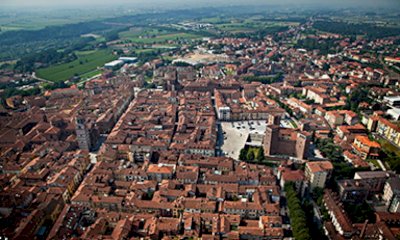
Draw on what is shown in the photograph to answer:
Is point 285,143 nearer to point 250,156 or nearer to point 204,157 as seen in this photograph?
point 250,156

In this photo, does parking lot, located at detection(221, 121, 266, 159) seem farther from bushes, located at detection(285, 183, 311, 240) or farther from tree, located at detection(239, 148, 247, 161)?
bushes, located at detection(285, 183, 311, 240)

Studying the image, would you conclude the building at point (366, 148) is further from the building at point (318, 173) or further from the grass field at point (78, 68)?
the grass field at point (78, 68)

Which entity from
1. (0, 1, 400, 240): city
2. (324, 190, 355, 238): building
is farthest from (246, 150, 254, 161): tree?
(324, 190, 355, 238): building

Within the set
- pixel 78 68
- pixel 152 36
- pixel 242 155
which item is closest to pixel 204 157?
pixel 242 155

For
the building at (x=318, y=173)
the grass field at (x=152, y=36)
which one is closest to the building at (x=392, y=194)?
the building at (x=318, y=173)

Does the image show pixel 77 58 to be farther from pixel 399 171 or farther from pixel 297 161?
pixel 399 171

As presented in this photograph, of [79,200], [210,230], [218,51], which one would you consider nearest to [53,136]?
[79,200]
